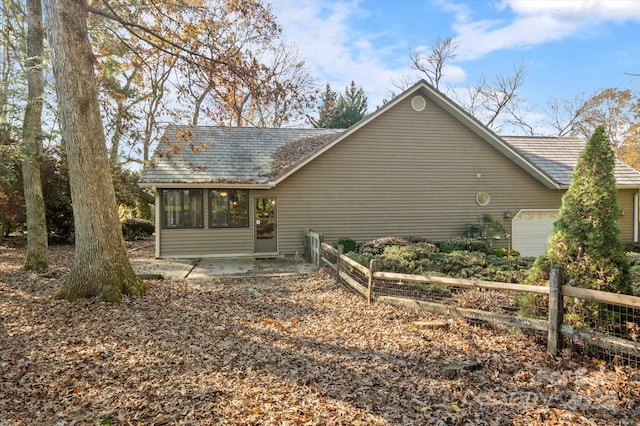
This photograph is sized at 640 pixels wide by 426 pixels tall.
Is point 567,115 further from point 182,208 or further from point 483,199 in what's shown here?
point 182,208

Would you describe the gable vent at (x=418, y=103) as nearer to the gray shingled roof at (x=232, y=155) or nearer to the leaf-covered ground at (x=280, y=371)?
the gray shingled roof at (x=232, y=155)

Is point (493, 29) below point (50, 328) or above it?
above

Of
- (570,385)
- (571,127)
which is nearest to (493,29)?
(570,385)

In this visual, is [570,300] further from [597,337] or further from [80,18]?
[80,18]

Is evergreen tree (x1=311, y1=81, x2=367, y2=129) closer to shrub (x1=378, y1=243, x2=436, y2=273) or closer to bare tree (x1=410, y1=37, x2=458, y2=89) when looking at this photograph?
bare tree (x1=410, y1=37, x2=458, y2=89)

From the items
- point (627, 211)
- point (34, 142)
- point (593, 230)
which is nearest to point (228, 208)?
point (34, 142)

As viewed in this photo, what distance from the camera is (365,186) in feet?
44.3

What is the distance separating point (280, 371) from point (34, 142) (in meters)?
8.92

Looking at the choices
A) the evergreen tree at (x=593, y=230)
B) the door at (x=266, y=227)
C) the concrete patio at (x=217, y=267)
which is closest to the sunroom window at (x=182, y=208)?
the concrete patio at (x=217, y=267)

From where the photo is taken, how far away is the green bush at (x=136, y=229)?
1744cm

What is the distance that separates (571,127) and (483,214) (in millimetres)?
21822

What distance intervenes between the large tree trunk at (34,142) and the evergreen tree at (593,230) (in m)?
11.0

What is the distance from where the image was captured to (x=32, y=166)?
9211mm

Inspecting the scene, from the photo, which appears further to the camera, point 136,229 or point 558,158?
Answer: point 136,229
